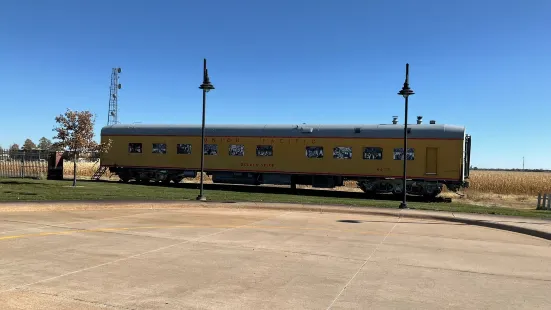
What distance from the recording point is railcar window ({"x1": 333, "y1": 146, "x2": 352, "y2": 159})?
23.9 m

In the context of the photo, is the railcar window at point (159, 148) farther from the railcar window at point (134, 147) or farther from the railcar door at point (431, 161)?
the railcar door at point (431, 161)

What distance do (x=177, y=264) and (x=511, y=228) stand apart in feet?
32.4

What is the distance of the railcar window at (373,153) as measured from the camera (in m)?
23.3

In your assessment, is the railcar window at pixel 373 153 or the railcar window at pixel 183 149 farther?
the railcar window at pixel 183 149

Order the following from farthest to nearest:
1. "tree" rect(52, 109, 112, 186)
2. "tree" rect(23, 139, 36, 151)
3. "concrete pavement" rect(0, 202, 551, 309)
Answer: "tree" rect(23, 139, 36, 151) → "tree" rect(52, 109, 112, 186) → "concrete pavement" rect(0, 202, 551, 309)

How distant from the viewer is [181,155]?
87.8 ft

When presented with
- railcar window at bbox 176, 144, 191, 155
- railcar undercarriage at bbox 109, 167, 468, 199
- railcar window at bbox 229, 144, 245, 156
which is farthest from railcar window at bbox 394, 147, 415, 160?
railcar window at bbox 176, 144, 191, 155

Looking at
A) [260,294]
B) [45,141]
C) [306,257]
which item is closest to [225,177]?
[306,257]

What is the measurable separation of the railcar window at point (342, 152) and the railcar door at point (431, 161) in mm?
3926

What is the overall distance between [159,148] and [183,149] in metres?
1.69

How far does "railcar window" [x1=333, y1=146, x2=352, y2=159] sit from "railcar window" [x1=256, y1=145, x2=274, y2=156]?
3.57 meters

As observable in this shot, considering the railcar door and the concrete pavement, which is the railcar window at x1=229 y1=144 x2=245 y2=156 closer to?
the railcar door

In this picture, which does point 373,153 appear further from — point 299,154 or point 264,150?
point 264,150

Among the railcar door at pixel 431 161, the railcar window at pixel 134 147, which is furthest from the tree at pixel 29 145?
the railcar door at pixel 431 161
